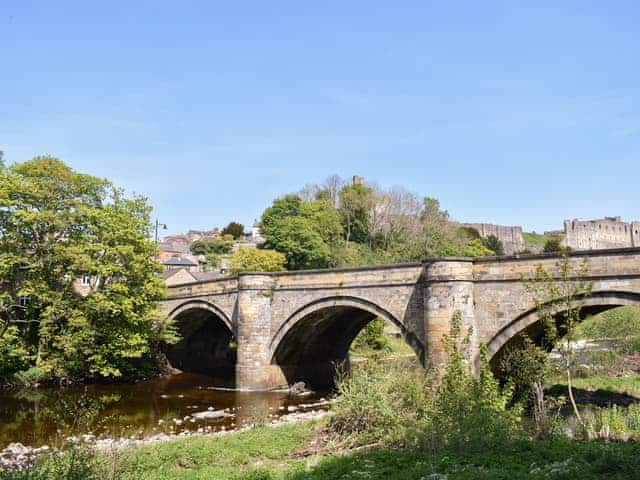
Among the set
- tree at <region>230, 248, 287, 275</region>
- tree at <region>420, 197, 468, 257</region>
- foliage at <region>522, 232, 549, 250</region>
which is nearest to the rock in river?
tree at <region>230, 248, 287, 275</region>

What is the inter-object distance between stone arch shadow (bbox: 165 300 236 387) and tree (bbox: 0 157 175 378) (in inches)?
157

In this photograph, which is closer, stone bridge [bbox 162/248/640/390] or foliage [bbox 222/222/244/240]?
stone bridge [bbox 162/248/640/390]

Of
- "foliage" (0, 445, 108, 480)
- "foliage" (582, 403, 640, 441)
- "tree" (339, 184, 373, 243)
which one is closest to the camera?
"foliage" (0, 445, 108, 480)

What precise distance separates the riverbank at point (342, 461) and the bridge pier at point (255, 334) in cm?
1042

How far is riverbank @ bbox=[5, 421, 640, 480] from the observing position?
7.38 meters

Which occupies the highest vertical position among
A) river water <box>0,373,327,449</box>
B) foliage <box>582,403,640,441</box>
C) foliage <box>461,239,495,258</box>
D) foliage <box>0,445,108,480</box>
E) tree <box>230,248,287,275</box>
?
foliage <box>461,239,495,258</box>

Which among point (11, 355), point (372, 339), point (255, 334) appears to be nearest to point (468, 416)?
point (255, 334)

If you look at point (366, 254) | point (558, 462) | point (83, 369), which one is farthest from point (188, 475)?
point (366, 254)

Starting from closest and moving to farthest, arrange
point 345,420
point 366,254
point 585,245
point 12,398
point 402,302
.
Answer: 1. point 345,420
2. point 402,302
3. point 12,398
4. point 366,254
5. point 585,245

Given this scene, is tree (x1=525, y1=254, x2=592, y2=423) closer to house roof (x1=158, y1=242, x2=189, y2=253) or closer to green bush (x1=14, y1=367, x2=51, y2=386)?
green bush (x1=14, y1=367, x2=51, y2=386)

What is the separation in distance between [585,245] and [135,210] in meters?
65.5

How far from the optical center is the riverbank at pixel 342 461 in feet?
24.2

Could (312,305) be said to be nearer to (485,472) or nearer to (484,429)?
(484,429)

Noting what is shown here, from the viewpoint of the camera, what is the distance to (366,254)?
50562 millimetres
